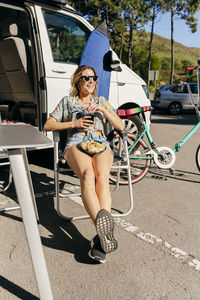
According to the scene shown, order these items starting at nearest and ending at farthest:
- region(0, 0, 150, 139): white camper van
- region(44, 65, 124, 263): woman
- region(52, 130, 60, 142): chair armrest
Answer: region(44, 65, 124, 263): woman → region(52, 130, 60, 142): chair armrest → region(0, 0, 150, 139): white camper van

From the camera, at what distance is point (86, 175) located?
101 inches

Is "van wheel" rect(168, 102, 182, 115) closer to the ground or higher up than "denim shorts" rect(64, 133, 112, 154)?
closer to the ground

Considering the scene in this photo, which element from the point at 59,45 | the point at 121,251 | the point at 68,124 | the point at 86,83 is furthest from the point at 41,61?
the point at 121,251

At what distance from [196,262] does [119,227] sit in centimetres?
80

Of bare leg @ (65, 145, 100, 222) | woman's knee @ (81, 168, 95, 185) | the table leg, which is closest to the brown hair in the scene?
bare leg @ (65, 145, 100, 222)

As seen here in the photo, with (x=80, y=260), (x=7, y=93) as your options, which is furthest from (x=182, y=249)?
(x=7, y=93)

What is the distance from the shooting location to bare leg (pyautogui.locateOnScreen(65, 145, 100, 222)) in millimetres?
2404

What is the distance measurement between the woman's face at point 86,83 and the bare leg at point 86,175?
0.64 m

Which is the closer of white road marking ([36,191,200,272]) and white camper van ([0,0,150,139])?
white road marking ([36,191,200,272])

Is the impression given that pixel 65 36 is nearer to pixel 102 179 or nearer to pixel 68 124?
pixel 68 124

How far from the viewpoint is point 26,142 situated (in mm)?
1604

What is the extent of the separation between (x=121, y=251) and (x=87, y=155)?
896mm

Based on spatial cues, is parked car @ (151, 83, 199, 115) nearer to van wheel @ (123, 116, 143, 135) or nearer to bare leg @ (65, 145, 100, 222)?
van wheel @ (123, 116, 143, 135)

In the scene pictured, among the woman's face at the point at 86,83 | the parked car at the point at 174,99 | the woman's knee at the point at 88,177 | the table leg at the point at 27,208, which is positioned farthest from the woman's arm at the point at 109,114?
the parked car at the point at 174,99
